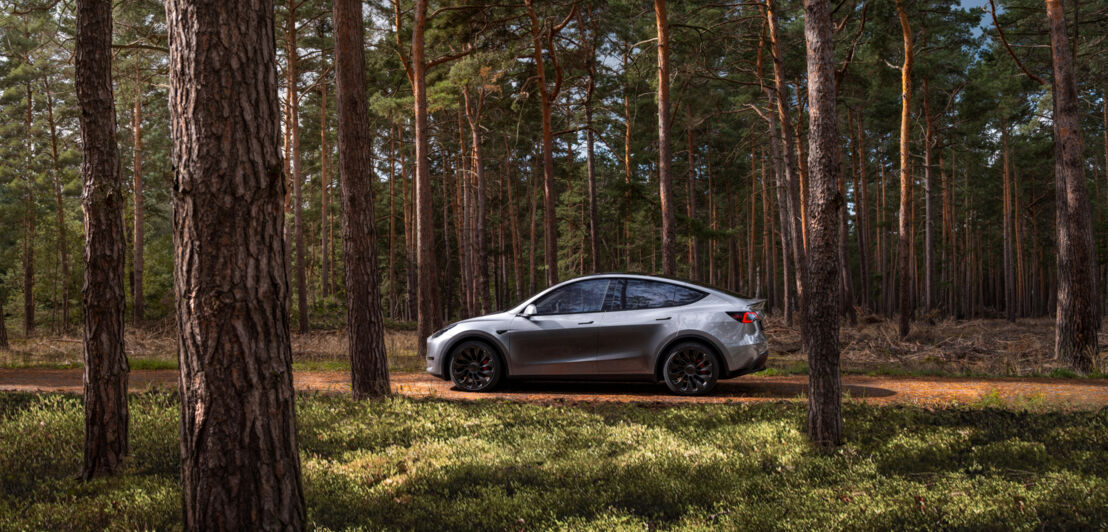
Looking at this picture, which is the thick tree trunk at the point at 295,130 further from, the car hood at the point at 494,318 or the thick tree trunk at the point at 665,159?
the car hood at the point at 494,318

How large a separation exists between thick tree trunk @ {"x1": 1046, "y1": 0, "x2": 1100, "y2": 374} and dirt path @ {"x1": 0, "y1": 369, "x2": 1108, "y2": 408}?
1913 mm

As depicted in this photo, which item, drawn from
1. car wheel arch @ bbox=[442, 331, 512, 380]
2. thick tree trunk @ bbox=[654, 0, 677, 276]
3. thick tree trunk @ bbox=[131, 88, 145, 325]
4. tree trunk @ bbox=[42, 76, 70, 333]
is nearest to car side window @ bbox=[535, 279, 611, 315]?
car wheel arch @ bbox=[442, 331, 512, 380]

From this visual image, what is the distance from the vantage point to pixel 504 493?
14.3 ft

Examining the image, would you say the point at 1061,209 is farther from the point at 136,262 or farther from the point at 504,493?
the point at 136,262

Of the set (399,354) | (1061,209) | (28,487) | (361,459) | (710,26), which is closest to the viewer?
(28,487)

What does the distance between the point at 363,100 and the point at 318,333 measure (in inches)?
626

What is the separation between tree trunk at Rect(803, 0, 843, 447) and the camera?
546cm

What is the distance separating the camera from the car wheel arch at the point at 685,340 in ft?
27.2

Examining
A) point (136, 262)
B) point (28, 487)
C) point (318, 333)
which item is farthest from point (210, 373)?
point (136, 262)

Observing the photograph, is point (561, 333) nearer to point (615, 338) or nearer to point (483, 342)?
point (615, 338)

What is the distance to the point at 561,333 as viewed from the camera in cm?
877

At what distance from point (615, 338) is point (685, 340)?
0.96 meters

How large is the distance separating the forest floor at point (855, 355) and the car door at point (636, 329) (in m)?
3.30

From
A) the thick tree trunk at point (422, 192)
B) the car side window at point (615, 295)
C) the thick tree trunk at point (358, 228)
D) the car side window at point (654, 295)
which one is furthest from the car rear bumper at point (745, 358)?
the thick tree trunk at point (422, 192)
